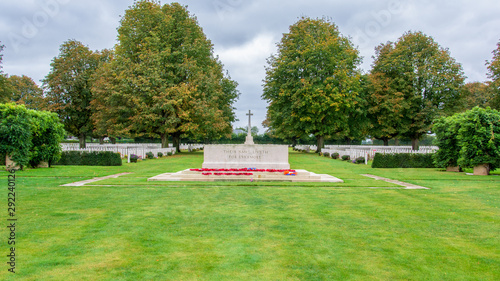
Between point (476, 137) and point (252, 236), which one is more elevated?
point (476, 137)

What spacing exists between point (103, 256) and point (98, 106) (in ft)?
105

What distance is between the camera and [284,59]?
33625 mm

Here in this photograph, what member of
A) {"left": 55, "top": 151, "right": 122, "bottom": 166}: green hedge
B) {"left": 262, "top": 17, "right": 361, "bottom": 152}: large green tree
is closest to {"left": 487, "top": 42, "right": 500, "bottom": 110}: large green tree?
{"left": 262, "top": 17, "right": 361, "bottom": 152}: large green tree

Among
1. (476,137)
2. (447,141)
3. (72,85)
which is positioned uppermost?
(72,85)

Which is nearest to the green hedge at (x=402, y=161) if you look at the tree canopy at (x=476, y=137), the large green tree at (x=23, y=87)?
the tree canopy at (x=476, y=137)

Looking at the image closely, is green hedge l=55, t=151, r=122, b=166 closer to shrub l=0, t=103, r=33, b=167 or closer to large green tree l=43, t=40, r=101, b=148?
shrub l=0, t=103, r=33, b=167

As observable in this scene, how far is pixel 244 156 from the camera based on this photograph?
15188 millimetres

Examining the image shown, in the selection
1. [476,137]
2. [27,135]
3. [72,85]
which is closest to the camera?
[27,135]

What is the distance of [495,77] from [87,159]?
35725 mm

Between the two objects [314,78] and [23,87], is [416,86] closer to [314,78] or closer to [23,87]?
[314,78]

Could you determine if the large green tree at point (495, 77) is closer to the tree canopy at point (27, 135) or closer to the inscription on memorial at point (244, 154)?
the inscription on memorial at point (244, 154)

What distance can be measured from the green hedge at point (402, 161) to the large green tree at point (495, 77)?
1662 centimetres

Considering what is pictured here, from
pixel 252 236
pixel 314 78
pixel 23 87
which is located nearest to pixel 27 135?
pixel 252 236

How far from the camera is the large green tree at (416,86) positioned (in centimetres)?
3241
